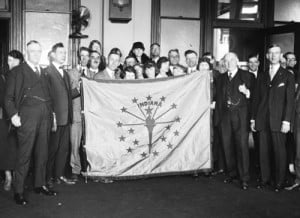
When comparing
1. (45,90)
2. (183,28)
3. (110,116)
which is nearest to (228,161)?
(110,116)

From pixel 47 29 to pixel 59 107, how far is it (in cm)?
280

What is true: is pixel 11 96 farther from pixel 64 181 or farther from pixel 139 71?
pixel 139 71

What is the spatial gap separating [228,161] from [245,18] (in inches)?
150

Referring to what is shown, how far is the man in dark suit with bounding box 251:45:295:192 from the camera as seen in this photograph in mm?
4434

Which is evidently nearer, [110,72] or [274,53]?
[274,53]

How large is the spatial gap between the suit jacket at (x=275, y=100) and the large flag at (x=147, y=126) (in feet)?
2.12

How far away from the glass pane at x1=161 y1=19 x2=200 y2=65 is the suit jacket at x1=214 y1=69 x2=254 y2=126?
263 centimetres

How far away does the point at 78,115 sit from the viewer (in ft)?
16.0

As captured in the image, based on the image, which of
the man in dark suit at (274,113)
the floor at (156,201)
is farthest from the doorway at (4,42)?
the man in dark suit at (274,113)

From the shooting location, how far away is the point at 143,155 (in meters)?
4.81

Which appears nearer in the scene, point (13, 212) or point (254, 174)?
point (13, 212)

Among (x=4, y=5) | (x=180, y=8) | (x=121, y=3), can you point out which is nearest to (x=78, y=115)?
(x=121, y=3)

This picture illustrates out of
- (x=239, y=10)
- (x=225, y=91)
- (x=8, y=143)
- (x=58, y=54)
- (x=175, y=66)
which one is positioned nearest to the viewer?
(x=58, y=54)

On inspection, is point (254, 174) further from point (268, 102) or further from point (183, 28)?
point (183, 28)
